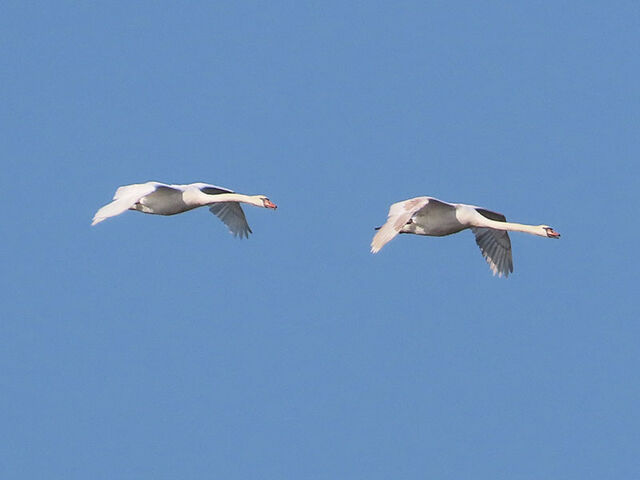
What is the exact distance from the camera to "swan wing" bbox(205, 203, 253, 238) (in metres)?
36.0

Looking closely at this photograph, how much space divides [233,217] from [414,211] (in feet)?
24.9

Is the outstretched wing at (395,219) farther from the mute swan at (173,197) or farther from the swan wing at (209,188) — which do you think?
the swan wing at (209,188)

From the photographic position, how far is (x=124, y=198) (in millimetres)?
30969

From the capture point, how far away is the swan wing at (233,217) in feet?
118

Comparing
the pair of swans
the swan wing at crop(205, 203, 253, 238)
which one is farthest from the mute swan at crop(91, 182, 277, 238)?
the swan wing at crop(205, 203, 253, 238)

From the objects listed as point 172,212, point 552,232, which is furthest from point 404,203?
point 172,212

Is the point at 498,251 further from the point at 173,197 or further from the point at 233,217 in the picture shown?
the point at 173,197

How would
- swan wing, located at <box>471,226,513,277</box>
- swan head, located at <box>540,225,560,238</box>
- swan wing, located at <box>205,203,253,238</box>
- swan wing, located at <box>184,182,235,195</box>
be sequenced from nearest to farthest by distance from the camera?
swan head, located at <box>540,225,560,238</box>, swan wing, located at <box>184,182,235,195</box>, swan wing, located at <box>471,226,513,277</box>, swan wing, located at <box>205,203,253,238</box>

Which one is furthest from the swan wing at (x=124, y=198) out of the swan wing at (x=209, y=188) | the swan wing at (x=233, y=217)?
the swan wing at (x=233, y=217)

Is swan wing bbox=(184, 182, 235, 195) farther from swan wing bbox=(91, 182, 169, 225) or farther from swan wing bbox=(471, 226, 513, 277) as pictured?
swan wing bbox=(471, 226, 513, 277)

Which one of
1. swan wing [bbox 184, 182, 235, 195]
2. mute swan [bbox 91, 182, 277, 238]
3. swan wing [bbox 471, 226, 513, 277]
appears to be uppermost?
swan wing [bbox 184, 182, 235, 195]

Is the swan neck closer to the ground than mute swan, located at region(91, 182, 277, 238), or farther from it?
closer to the ground

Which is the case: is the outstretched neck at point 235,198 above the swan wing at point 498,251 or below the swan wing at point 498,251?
above

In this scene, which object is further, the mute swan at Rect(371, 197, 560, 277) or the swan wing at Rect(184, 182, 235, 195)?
the swan wing at Rect(184, 182, 235, 195)
